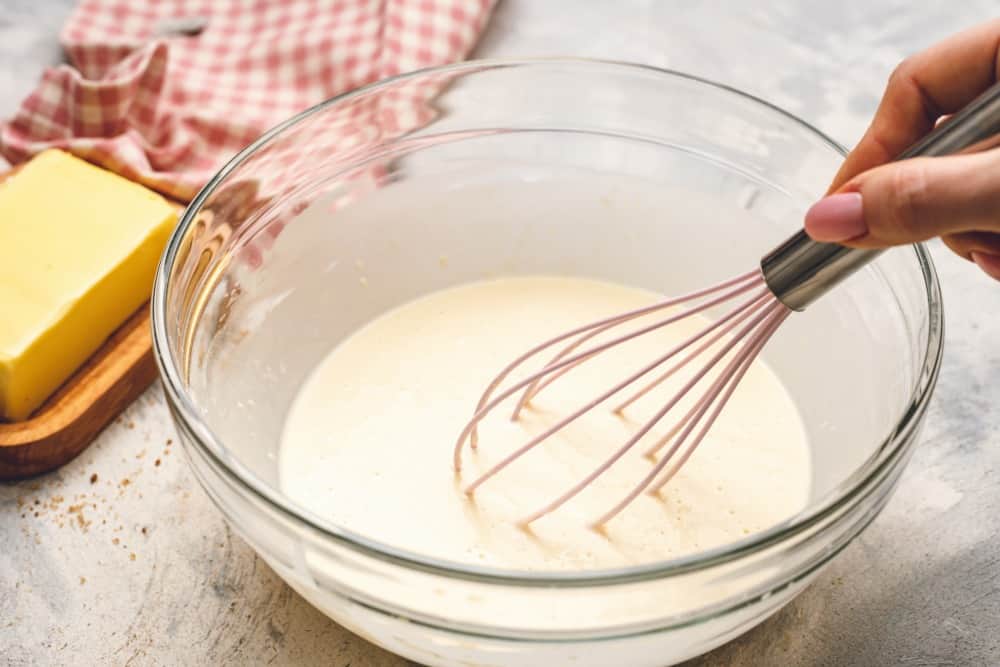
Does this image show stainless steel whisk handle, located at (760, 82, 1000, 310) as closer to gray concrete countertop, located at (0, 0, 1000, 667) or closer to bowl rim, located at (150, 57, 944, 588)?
bowl rim, located at (150, 57, 944, 588)

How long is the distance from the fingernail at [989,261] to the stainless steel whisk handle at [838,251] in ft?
0.83

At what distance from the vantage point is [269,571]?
3.52 feet

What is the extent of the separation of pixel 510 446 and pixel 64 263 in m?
0.55

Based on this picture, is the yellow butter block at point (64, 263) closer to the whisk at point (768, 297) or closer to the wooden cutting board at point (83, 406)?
the wooden cutting board at point (83, 406)

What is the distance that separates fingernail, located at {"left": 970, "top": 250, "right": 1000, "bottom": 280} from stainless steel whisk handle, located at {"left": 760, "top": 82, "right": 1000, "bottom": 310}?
25 cm

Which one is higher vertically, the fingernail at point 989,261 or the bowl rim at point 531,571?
the fingernail at point 989,261

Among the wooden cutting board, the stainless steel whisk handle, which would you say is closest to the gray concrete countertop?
the wooden cutting board

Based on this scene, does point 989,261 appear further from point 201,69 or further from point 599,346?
point 201,69

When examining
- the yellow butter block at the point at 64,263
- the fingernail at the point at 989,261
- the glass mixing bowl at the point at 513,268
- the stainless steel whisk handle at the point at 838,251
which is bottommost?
the yellow butter block at the point at 64,263

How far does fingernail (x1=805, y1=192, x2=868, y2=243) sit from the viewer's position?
2.52 ft

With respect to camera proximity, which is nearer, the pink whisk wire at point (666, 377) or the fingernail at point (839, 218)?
the fingernail at point (839, 218)

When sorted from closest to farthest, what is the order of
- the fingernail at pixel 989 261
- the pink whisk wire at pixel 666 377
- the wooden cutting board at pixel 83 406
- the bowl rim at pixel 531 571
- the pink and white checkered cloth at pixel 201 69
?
1. the bowl rim at pixel 531 571
2. the pink whisk wire at pixel 666 377
3. the fingernail at pixel 989 261
4. the wooden cutting board at pixel 83 406
5. the pink and white checkered cloth at pixel 201 69

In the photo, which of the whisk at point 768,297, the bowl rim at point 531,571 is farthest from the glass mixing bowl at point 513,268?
the whisk at point 768,297

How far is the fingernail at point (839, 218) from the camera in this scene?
30.2 inches
